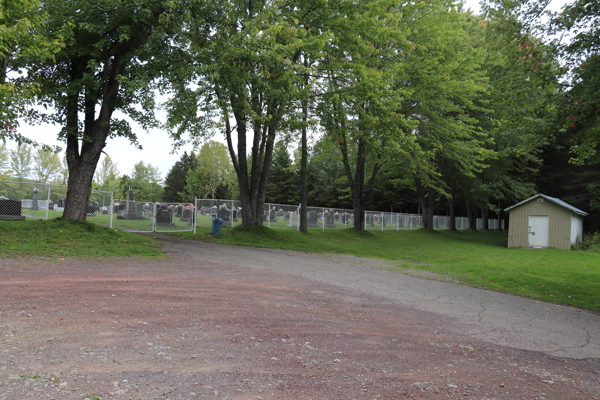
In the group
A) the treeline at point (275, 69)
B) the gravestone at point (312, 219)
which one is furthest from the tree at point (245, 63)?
the gravestone at point (312, 219)

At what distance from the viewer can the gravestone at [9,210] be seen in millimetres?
15703

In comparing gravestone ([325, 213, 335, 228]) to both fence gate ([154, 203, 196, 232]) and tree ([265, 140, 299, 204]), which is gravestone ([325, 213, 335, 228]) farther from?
tree ([265, 140, 299, 204])

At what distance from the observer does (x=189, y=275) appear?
28.1ft

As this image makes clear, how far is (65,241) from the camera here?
1152 centimetres

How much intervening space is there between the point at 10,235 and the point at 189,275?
635cm

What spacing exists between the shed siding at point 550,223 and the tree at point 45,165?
184 ft

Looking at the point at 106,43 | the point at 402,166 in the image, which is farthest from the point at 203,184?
the point at 106,43

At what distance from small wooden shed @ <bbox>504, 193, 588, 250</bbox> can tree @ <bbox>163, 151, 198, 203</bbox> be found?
220 ft

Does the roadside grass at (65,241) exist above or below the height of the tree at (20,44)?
below

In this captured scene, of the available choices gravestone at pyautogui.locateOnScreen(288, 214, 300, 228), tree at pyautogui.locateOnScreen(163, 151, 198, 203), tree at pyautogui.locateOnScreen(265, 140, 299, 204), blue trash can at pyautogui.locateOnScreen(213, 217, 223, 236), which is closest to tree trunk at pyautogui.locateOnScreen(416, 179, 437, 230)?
gravestone at pyautogui.locateOnScreen(288, 214, 300, 228)

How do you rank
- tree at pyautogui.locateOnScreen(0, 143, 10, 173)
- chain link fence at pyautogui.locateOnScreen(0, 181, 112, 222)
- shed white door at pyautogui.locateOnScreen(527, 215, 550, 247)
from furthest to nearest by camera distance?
1. tree at pyautogui.locateOnScreen(0, 143, 10, 173)
2. shed white door at pyautogui.locateOnScreen(527, 215, 550, 247)
3. chain link fence at pyautogui.locateOnScreen(0, 181, 112, 222)

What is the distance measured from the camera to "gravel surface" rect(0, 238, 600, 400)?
3371 millimetres

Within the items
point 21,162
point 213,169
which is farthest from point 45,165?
point 213,169

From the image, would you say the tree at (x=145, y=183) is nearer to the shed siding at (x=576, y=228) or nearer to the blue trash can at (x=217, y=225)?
the blue trash can at (x=217, y=225)
